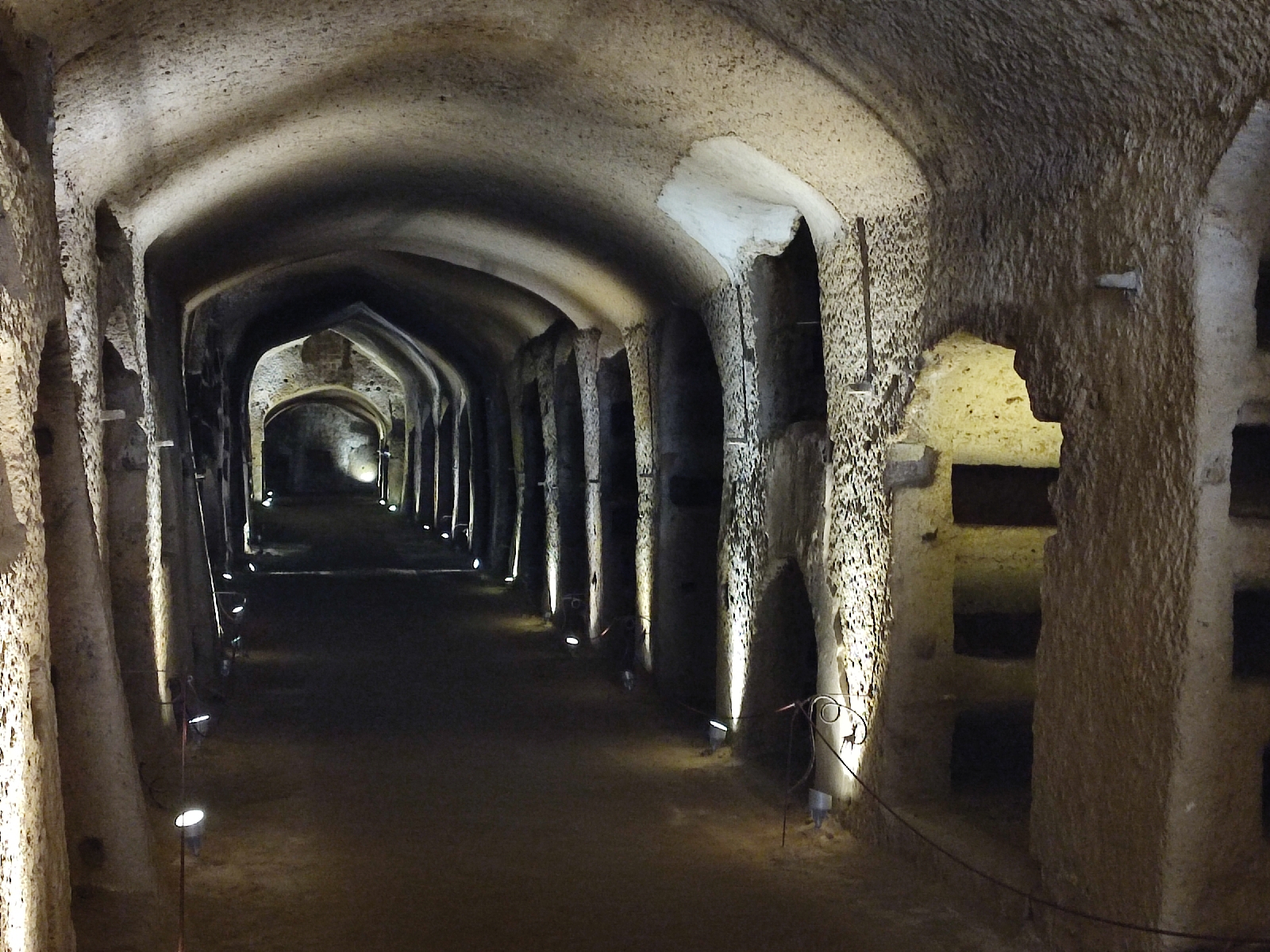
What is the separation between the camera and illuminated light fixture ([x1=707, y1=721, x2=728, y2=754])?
7.96 metres

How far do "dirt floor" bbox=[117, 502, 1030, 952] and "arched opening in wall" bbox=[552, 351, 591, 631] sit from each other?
2.15 metres

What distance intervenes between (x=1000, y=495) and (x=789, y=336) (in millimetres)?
1830

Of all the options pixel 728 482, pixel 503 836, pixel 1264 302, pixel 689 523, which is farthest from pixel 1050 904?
pixel 689 523

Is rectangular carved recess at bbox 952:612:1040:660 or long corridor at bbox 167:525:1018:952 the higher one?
rectangular carved recess at bbox 952:612:1040:660

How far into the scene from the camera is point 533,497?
14.9 m

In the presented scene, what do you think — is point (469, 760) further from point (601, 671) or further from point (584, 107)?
point (584, 107)

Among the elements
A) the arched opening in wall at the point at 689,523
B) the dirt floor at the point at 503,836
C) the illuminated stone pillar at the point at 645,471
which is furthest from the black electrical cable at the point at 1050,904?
the illuminated stone pillar at the point at 645,471

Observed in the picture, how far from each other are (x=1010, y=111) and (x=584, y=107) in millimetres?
2166

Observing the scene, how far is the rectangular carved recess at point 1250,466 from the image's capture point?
4.21 meters

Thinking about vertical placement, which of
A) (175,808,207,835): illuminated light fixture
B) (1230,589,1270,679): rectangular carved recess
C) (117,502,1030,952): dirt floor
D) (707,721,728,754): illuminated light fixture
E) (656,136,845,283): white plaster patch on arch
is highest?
(656,136,845,283): white plaster patch on arch

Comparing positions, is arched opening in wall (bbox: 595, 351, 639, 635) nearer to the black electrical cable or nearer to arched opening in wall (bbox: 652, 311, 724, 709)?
arched opening in wall (bbox: 652, 311, 724, 709)

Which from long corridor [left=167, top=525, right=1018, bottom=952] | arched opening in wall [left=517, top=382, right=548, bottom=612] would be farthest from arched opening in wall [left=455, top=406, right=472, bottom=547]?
long corridor [left=167, top=525, right=1018, bottom=952]

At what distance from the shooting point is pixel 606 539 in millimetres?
11344

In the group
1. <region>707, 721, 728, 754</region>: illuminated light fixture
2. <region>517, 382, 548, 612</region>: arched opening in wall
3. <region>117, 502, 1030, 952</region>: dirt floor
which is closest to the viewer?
<region>117, 502, 1030, 952</region>: dirt floor
